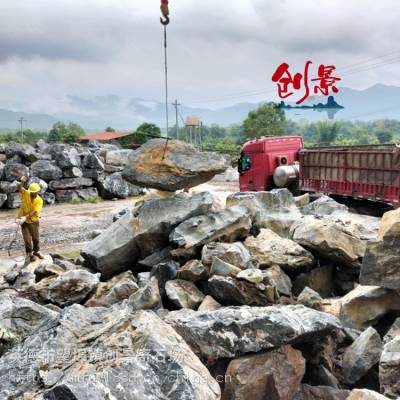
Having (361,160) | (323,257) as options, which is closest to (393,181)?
(361,160)

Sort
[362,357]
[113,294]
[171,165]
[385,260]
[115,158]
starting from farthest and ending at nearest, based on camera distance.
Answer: [115,158] → [171,165] → [113,294] → [385,260] → [362,357]

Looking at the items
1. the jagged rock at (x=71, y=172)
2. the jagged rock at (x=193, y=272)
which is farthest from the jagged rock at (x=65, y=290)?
the jagged rock at (x=71, y=172)

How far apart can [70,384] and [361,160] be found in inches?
475

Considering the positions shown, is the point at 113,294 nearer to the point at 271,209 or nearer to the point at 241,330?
the point at 241,330

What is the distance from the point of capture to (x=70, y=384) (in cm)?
278

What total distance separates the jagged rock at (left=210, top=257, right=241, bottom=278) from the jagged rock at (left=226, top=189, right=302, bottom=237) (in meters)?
2.08

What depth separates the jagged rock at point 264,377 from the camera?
3838mm

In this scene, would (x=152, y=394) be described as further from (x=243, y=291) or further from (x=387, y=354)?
(x=243, y=291)

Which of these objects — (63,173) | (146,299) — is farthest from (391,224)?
(63,173)

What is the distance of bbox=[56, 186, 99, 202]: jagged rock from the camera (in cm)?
2181

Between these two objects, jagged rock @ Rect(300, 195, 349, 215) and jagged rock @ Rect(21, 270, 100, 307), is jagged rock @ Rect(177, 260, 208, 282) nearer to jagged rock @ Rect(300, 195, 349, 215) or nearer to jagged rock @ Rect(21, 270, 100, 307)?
jagged rock @ Rect(21, 270, 100, 307)

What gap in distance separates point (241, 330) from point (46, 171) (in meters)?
19.2

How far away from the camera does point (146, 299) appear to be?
19.1 feet

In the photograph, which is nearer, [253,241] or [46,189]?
[253,241]
